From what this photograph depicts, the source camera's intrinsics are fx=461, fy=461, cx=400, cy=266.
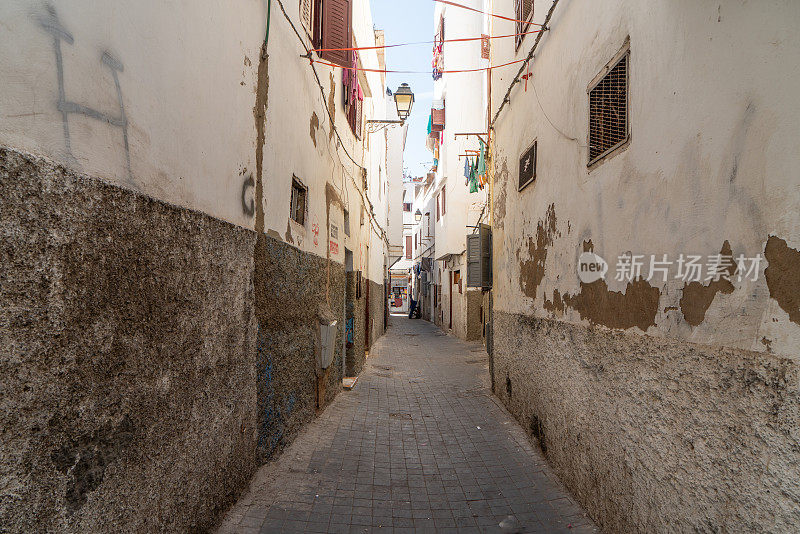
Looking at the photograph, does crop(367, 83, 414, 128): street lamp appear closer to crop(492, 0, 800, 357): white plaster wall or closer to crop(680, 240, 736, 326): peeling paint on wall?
crop(492, 0, 800, 357): white plaster wall

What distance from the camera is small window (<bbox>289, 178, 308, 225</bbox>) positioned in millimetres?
5320

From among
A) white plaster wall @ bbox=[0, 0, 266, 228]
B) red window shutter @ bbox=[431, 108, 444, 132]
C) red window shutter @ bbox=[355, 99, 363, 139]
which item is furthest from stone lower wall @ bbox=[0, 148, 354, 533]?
red window shutter @ bbox=[431, 108, 444, 132]

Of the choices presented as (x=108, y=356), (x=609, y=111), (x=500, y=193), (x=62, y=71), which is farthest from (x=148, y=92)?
(x=500, y=193)

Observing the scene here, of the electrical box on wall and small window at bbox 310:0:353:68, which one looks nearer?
small window at bbox 310:0:353:68

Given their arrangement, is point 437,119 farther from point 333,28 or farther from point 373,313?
point 333,28

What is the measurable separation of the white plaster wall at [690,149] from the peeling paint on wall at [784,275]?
0.12 feet

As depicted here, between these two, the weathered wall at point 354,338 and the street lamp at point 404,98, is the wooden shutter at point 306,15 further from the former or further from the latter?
the weathered wall at point 354,338

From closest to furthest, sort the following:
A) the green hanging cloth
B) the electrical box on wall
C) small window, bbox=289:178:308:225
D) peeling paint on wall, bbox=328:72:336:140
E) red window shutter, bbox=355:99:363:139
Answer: small window, bbox=289:178:308:225 → peeling paint on wall, bbox=328:72:336:140 → the electrical box on wall → the green hanging cloth → red window shutter, bbox=355:99:363:139

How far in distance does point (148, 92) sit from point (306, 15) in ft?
13.6

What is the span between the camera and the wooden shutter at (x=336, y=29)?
248 inches

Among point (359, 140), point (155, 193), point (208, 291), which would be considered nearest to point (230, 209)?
point (208, 291)

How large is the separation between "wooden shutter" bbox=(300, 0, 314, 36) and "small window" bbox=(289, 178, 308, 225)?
2020 mm

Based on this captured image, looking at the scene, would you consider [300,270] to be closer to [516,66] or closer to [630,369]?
[630,369]

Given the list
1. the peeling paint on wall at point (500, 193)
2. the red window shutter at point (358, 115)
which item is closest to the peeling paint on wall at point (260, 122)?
the peeling paint on wall at point (500, 193)
